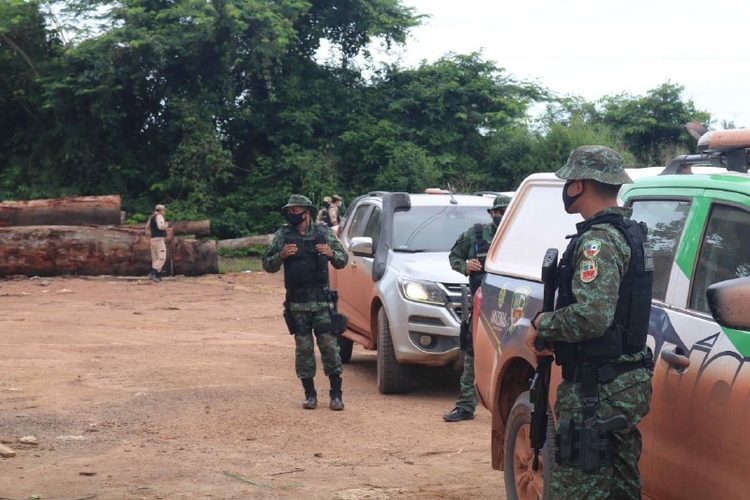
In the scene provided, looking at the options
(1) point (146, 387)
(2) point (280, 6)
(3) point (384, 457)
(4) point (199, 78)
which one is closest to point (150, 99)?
(4) point (199, 78)

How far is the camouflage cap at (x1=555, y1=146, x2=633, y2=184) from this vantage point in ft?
13.9

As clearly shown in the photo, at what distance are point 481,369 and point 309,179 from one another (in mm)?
27274

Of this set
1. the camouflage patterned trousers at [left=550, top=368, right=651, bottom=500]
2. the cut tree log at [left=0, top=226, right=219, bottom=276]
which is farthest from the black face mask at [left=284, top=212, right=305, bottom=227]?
the cut tree log at [left=0, top=226, right=219, bottom=276]

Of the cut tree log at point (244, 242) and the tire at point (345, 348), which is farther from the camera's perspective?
the cut tree log at point (244, 242)

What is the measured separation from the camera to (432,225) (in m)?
11.2

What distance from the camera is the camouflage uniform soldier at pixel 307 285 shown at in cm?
951

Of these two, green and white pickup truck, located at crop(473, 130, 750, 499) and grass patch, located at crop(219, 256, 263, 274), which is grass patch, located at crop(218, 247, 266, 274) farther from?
green and white pickup truck, located at crop(473, 130, 750, 499)

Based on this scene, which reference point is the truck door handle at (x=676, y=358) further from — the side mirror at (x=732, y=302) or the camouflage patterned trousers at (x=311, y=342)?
the camouflage patterned trousers at (x=311, y=342)

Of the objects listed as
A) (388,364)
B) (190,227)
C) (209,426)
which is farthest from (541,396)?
(190,227)

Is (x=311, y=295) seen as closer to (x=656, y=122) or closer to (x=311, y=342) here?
(x=311, y=342)

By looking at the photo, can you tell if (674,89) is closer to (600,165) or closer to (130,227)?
(130,227)

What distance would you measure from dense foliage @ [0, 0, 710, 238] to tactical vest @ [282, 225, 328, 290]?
23.0 m

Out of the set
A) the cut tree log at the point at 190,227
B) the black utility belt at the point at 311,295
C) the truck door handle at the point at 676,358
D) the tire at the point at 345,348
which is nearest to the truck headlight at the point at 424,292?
the black utility belt at the point at 311,295

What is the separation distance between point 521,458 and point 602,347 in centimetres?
140
